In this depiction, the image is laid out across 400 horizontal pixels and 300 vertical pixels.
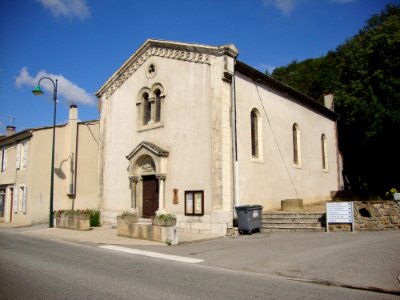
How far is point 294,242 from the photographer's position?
11633 millimetres

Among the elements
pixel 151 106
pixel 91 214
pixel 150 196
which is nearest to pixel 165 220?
pixel 150 196

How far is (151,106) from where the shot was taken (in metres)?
18.2

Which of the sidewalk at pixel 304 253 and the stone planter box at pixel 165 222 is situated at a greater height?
the stone planter box at pixel 165 222

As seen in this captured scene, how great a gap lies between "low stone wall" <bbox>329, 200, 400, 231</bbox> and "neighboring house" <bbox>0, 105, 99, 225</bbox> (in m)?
16.6

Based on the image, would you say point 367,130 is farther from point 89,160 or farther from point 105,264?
point 105,264

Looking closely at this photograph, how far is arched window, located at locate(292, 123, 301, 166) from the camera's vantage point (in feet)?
69.0

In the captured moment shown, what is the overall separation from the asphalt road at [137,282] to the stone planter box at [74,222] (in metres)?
7.52

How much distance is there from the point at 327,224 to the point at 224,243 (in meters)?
4.17

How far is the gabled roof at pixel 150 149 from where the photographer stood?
1652cm

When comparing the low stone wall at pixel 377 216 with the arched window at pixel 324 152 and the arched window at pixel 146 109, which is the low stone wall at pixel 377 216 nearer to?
the arched window at pixel 146 109

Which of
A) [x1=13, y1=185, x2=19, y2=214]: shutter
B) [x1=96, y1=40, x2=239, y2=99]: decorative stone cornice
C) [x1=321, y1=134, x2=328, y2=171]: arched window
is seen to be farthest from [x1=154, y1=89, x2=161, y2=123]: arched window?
[x1=321, y1=134, x2=328, y2=171]: arched window

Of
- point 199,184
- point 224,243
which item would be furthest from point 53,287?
point 199,184

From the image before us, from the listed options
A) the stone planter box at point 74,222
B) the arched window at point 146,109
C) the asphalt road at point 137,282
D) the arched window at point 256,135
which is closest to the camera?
the asphalt road at point 137,282

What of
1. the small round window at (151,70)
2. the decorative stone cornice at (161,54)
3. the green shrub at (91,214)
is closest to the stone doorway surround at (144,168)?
the green shrub at (91,214)
